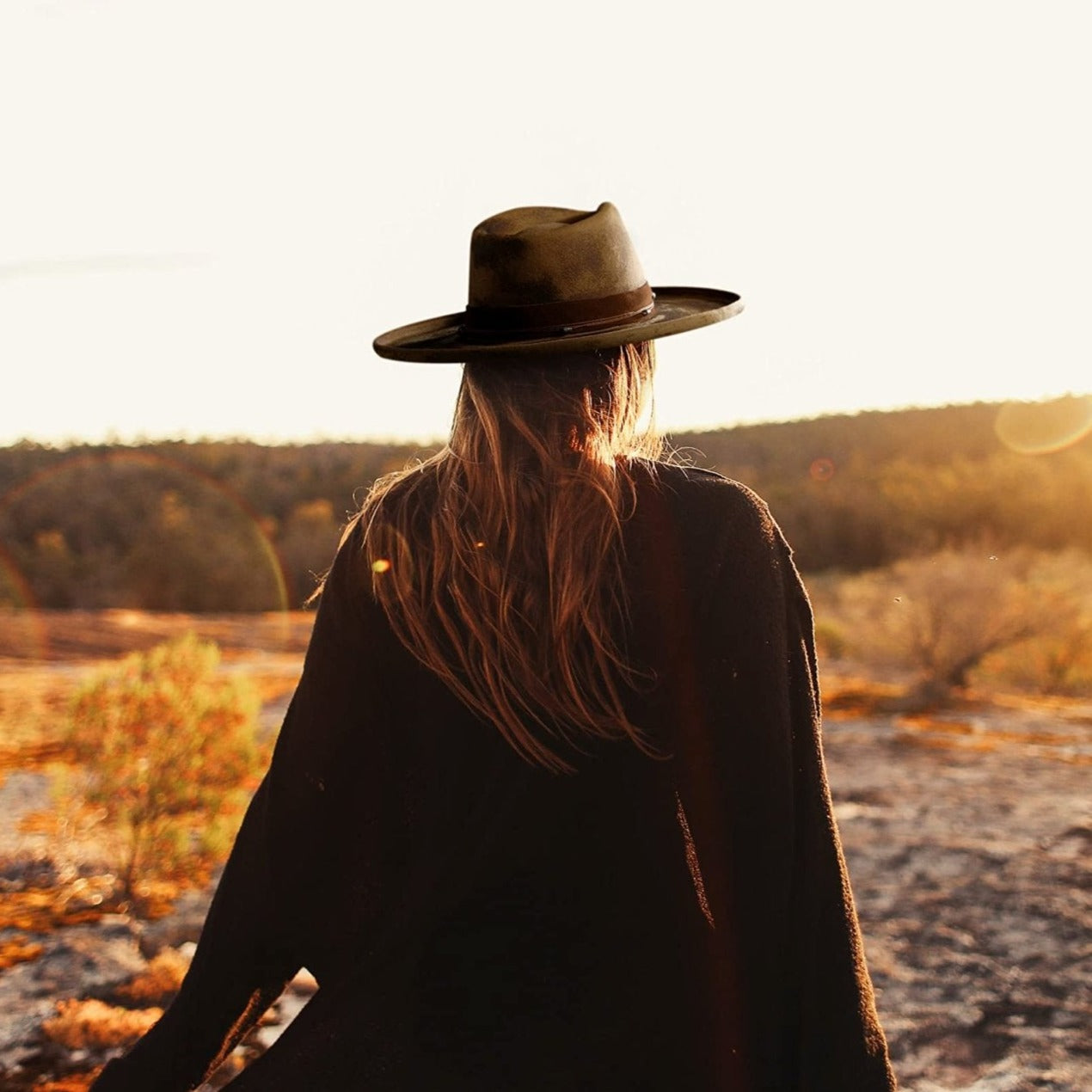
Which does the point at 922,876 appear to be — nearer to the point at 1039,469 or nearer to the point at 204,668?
the point at 204,668

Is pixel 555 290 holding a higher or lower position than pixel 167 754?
higher

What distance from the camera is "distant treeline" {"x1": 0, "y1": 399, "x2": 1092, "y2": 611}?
18.7 meters

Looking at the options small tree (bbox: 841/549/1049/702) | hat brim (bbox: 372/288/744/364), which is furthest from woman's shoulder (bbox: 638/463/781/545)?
small tree (bbox: 841/549/1049/702)

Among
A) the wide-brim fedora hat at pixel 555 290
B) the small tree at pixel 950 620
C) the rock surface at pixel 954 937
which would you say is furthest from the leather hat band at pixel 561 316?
the small tree at pixel 950 620

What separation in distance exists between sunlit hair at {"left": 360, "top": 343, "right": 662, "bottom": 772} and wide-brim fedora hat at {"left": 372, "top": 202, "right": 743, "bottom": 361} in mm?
56

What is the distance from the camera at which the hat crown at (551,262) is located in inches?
57.9

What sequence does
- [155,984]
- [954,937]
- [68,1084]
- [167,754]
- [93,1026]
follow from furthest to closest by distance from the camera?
[167,754] < [954,937] < [155,984] < [93,1026] < [68,1084]

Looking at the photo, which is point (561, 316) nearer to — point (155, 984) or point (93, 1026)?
point (93, 1026)

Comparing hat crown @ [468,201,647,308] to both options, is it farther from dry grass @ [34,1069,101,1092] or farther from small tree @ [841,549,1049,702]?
small tree @ [841,549,1049,702]

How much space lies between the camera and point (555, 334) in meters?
1.42

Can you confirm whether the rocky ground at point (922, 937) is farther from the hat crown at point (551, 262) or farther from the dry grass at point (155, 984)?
the hat crown at point (551, 262)

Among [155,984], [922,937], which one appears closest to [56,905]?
[155,984]

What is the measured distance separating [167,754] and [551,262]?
3404 mm

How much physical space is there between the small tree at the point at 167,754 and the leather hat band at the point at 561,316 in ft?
Answer: 10.5
